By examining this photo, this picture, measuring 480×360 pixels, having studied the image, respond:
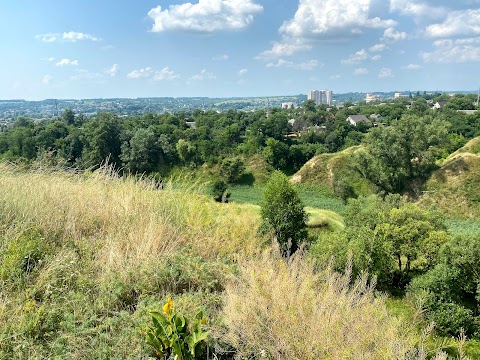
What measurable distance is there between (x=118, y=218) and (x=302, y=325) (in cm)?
360

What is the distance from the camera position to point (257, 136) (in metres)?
54.2

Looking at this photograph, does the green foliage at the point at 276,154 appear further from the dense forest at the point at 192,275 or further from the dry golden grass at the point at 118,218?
the dry golden grass at the point at 118,218

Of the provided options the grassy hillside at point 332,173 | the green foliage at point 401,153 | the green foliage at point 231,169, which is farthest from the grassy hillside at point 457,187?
the green foliage at point 231,169

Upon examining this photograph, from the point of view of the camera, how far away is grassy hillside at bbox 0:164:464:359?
310 cm

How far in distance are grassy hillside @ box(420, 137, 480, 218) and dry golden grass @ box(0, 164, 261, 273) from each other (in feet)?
101

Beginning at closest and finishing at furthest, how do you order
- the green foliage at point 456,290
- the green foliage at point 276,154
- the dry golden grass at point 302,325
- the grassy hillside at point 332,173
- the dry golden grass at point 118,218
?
the dry golden grass at point 302,325, the dry golden grass at point 118,218, the green foliage at point 456,290, the grassy hillside at point 332,173, the green foliage at point 276,154

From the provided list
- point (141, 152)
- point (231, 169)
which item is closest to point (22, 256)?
point (231, 169)

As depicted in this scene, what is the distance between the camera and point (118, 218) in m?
5.67

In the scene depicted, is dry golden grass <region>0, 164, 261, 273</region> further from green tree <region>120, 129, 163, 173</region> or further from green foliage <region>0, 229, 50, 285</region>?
green tree <region>120, 129, 163, 173</region>

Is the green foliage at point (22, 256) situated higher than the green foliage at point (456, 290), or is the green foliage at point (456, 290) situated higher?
the green foliage at point (22, 256)

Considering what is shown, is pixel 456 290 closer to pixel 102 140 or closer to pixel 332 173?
pixel 332 173

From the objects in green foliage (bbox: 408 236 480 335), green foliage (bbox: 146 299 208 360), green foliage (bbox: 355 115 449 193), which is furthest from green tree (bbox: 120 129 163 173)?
green foliage (bbox: 146 299 208 360)

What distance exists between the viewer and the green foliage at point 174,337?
125 inches

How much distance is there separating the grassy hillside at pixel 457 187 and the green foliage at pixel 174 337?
33.1m
